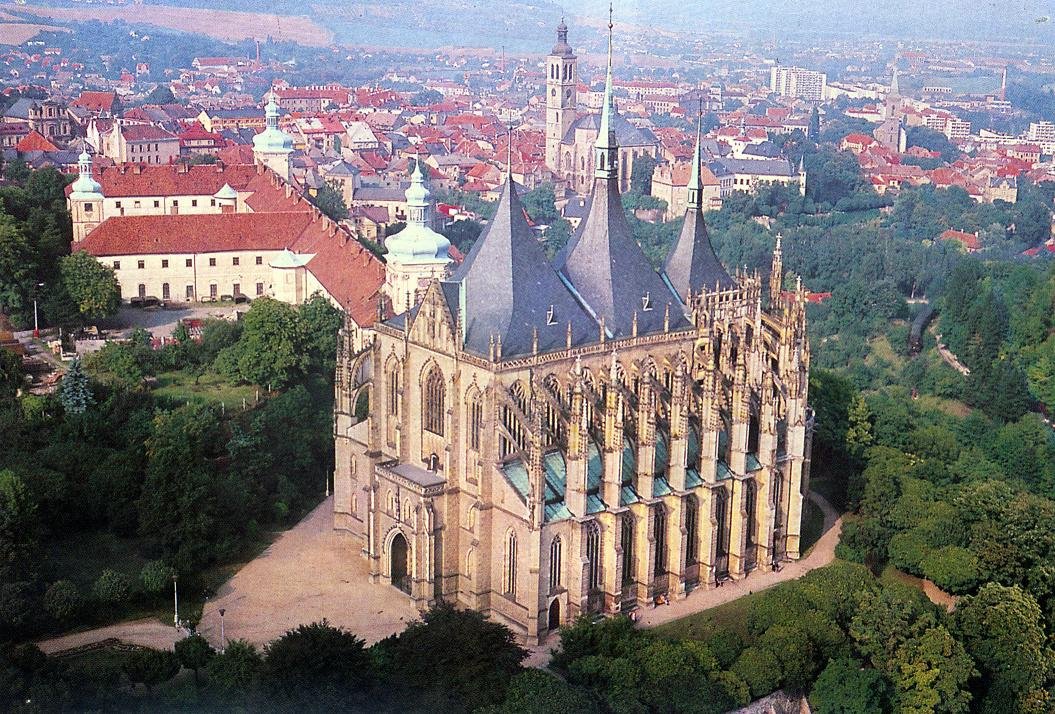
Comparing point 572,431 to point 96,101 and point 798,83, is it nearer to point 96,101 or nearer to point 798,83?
point 96,101

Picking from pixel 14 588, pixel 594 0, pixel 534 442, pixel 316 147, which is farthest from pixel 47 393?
pixel 316 147

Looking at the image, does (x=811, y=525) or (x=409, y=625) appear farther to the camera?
(x=811, y=525)

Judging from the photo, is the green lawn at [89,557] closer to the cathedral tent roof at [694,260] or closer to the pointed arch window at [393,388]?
the pointed arch window at [393,388]

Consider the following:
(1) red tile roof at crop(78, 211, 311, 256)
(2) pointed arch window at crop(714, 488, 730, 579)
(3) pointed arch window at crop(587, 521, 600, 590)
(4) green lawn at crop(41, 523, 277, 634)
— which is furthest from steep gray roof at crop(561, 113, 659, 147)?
(3) pointed arch window at crop(587, 521, 600, 590)

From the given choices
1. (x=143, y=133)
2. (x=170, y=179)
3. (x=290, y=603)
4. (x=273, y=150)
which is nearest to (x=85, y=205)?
(x=170, y=179)

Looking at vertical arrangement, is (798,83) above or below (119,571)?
above
